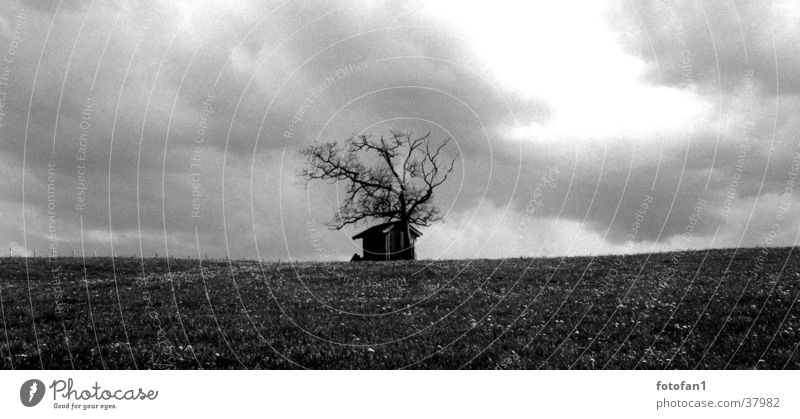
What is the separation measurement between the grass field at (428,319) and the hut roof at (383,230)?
13.4 metres

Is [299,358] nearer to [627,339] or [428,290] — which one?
[627,339]

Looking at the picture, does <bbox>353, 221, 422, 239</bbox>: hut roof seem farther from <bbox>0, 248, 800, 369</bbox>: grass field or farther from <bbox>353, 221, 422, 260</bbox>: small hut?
<bbox>0, 248, 800, 369</bbox>: grass field

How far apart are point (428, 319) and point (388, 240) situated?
31489 millimetres

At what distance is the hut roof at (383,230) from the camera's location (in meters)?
46.3

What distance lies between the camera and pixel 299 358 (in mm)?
12984
